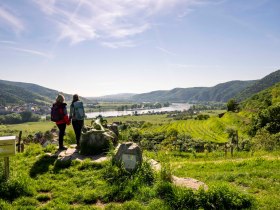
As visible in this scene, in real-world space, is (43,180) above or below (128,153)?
below

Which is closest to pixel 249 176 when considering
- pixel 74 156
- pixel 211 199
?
pixel 211 199

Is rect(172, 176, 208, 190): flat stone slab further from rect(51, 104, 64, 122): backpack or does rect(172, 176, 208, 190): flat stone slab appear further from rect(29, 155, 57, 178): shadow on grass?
rect(51, 104, 64, 122): backpack

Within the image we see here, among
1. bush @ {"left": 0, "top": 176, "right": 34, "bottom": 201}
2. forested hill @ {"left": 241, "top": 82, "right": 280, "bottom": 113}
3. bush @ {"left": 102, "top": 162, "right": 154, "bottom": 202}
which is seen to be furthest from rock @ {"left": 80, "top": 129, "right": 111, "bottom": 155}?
forested hill @ {"left": 241, "top": 82, "right": 280, "bottom": 113}

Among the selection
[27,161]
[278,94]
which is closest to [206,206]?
[27,161]

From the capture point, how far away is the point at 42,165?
47.1 ft

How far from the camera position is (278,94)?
10381 cm

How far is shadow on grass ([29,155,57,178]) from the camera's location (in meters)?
13.5

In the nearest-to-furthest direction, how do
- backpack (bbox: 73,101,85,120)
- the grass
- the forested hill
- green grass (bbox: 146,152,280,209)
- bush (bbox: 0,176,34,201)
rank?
the grass → green grass (bbox: 146,152,280,209) → bush (bbox: 0,176,34,201) → backpack (bbox: 73,101,85,120) → the forested hill

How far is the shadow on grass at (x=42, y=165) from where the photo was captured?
13.5 m

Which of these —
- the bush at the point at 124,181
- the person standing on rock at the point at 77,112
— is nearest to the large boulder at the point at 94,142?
the person standing on rock at the point at 77,112

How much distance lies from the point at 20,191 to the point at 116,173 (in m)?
3.52

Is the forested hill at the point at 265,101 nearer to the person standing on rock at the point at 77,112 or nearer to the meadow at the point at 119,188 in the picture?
the person standing on rock at the point at 77,112

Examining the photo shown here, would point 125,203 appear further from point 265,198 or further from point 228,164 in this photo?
point 228,164

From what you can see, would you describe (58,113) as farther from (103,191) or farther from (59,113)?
(103,191)
